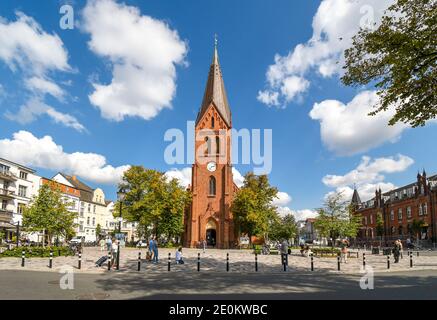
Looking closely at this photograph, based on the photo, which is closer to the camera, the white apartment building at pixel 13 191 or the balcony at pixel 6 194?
the white apartment building at pixel 13 191

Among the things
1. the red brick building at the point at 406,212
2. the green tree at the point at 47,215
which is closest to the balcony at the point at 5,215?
the green tree at the point at 47,215

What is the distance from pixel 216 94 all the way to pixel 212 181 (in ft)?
50.1

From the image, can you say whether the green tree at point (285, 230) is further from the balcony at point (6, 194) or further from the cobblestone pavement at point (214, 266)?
the balcony at point (6, 194)

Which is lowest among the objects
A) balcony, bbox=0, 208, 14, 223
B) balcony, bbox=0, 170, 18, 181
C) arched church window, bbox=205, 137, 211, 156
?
balcony, bbox=0, 208, 14, 223

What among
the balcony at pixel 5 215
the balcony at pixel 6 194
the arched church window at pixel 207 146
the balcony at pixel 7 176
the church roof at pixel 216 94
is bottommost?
the balcony at pixel 5 215

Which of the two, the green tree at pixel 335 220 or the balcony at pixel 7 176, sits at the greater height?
the balcony at pixel 7 176

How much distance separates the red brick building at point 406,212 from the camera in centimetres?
5475

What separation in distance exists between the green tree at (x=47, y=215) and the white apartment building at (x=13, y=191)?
14210mm

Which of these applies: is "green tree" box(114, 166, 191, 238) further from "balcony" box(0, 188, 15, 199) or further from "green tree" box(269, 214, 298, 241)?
"green tree" box(269, 214, 298, 241)

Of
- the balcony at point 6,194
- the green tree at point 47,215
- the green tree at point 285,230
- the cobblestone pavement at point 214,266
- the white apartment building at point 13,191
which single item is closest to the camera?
the cobblestone pavement at point 214,266

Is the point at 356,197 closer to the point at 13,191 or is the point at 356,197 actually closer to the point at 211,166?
the point at 211,166

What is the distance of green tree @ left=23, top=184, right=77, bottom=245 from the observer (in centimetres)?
3141

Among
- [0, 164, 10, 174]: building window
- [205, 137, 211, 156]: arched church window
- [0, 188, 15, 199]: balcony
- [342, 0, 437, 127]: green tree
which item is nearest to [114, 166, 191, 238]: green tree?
[205, 137, 211, 156]: arched church window
